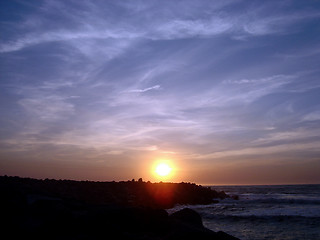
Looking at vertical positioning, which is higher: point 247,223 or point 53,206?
point 53,206

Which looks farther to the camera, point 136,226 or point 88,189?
point 88,189

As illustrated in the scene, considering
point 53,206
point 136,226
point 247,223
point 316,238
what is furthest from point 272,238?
point 53,206

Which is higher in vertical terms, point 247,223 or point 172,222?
point 172,222

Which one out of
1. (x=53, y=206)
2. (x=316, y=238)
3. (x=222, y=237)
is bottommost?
(x=316, y=238)

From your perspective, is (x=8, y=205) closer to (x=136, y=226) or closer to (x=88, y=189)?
(x=136, y=226)

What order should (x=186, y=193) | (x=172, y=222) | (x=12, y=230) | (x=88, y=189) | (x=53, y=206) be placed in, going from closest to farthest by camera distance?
1. (x=12, y=230)
2. (x=53, y=206)
3. (x=172, y=222)
4. (x=88, y=189)
5. (x=186, y=193)

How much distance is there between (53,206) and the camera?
921 centimetres

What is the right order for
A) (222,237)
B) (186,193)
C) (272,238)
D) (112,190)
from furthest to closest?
(186,193)
(112,190)
(272,238)
(222,237)

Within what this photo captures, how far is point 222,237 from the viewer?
8539 millimetres

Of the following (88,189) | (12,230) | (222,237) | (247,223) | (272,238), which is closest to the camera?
(12,230)

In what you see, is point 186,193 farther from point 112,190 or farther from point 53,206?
point 53,206

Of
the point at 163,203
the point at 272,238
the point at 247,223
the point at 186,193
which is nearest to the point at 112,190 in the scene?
the point at 163,203

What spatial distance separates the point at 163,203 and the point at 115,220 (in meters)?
25.5

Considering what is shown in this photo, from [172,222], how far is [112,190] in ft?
79.2
